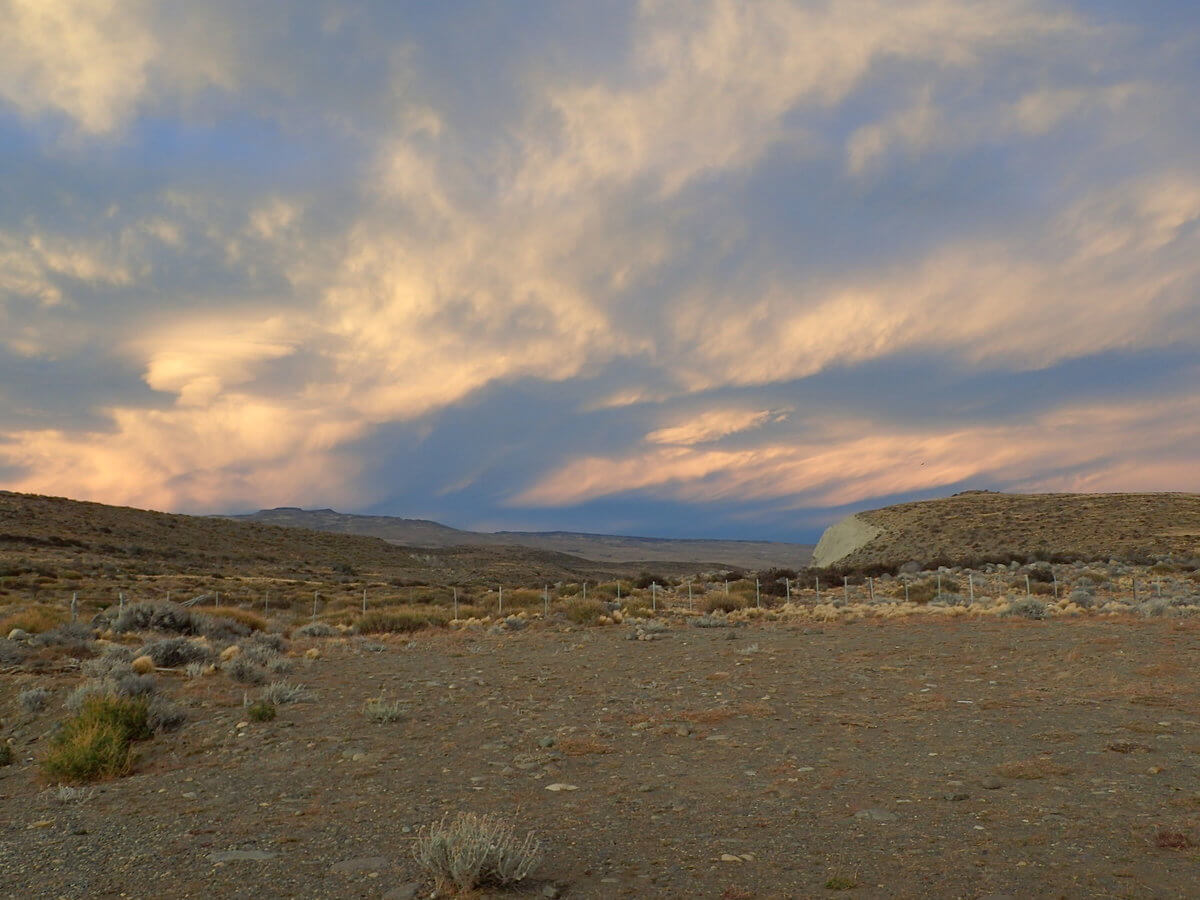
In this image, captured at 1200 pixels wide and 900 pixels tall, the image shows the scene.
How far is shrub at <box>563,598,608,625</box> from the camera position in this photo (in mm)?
28934

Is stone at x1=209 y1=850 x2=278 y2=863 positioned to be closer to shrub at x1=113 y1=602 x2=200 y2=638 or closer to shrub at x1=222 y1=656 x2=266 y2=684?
shrub at x1=222 y1=656 x2=266 y2=684

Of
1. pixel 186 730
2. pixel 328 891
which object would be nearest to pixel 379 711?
pixel 186 730

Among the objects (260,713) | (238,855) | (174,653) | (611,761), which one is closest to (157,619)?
(174,653)

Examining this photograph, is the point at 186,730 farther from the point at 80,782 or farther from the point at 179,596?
the point at 179,596

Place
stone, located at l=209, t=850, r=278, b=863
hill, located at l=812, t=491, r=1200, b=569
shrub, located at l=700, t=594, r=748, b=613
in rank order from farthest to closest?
hill, located at l=812, t=491, r=1200, b=569 → shrub, located at l=700, t=594, r=748, b=613 → stone, located at l=209, t=850, r=278, b=863

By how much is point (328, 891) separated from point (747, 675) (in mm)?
11255

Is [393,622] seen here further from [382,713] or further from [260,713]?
[382,713]

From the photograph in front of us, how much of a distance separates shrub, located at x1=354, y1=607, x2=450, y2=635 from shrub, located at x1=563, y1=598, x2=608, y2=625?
15.6ft

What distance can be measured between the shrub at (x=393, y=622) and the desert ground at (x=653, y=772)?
27.1ft

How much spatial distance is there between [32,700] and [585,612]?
61.9ft

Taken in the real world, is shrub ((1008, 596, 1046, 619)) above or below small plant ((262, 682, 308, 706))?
below

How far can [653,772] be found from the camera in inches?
367

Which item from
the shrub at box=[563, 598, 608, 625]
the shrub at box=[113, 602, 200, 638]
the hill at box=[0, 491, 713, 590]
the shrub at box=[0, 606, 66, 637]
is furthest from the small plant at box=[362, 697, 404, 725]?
the hill at box=[0, 491, 713, 590]

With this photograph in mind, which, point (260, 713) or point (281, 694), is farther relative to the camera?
point (281, 694)
